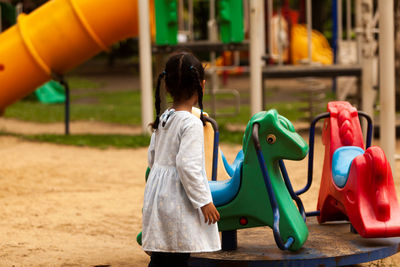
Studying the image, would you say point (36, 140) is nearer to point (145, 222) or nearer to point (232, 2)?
point (232, 2)

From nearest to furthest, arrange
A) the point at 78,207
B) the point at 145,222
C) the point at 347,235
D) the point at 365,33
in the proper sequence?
the point at 145,222 < the point at 347,235 < the point at 78,207 < the point at 365,33

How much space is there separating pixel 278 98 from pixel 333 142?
12072mm

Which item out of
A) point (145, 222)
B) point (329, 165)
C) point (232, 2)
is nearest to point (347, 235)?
point (329, 165)

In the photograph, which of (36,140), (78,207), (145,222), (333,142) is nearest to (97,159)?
(36,140)

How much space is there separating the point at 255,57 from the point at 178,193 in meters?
5.94

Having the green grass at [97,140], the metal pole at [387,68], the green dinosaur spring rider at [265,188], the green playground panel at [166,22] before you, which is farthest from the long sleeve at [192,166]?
the green playground panel at [166,22]

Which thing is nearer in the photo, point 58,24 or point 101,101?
point 58,24

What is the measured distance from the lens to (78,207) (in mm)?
5812

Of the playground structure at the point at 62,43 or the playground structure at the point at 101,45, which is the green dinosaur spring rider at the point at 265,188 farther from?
the playground structure at the point at 62,43

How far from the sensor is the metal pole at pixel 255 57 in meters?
8.63

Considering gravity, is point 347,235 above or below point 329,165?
below

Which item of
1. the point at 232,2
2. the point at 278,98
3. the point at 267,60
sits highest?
the point at 232,2

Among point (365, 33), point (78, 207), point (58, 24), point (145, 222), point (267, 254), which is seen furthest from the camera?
point (58, 24)

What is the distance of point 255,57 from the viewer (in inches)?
350
